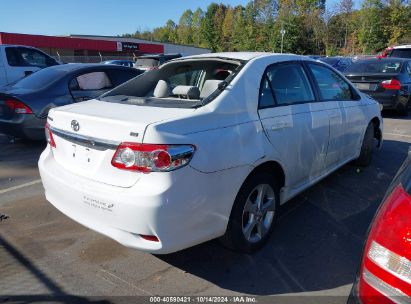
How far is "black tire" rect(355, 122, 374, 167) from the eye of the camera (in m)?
5.33

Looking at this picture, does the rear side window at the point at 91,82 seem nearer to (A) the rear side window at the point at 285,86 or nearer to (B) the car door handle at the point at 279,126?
(A) the rear side window at the point at 285,86

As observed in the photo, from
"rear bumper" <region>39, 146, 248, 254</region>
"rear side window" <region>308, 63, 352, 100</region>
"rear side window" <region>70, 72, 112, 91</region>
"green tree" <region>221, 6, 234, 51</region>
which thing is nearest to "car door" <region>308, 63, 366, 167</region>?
"rear side window" <region>308, 63, 352, 100</region>

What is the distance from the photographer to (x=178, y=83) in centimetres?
404

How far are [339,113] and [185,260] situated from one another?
245 centimetres

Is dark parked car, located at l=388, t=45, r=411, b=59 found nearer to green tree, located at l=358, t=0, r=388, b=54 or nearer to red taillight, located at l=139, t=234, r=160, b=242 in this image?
red taillight, located at l=139, t=234, r=160, b=242

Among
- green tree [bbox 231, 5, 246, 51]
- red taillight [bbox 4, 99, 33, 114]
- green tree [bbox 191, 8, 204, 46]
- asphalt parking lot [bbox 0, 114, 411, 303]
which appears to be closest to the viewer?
asphalt parking lot [bbox 0, 114, 411, 303]

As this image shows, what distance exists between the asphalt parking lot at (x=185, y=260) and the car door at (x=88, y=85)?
2644 mm

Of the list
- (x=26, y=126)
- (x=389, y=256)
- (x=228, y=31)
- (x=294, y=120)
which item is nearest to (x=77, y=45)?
(x=26, y=126)

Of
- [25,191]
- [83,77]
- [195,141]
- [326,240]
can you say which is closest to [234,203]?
[195,141]

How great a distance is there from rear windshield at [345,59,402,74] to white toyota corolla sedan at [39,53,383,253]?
279 inches

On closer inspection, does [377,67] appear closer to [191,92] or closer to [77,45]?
[191,92]

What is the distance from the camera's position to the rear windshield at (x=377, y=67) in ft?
33.3

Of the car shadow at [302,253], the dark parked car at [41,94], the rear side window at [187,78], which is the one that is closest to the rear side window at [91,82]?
the dark parked car at [41,94]

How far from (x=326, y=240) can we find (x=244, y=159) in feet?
4.19
